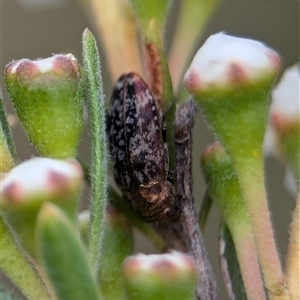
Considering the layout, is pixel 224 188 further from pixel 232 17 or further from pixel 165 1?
pixel 232 17

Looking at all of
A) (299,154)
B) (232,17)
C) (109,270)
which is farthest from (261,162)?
(232,17)

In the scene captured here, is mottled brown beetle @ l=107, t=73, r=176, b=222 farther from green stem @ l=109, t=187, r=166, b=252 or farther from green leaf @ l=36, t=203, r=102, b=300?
green leaf @ l=36, t=203, r=102, b=300

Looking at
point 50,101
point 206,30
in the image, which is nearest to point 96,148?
point 50,101

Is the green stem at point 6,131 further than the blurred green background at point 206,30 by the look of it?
No

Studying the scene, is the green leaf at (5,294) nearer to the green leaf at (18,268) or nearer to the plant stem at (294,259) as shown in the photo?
the green leaf at (18,268)

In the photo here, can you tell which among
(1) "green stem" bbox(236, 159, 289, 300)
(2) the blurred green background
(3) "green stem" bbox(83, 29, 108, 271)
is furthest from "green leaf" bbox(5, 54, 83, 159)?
(2) the blurred green background

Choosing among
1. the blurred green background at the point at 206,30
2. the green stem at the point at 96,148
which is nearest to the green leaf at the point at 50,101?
the green stem at the point at 96,148
